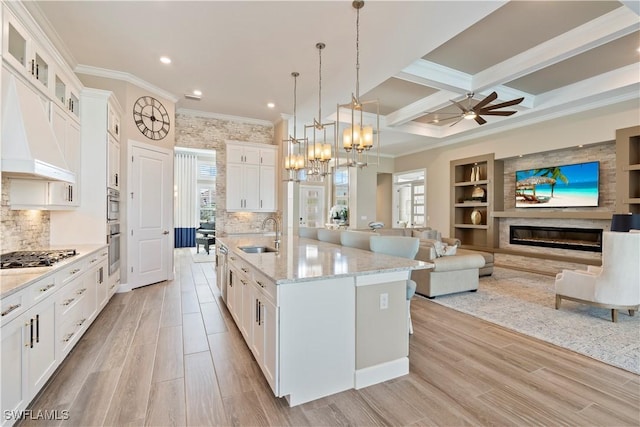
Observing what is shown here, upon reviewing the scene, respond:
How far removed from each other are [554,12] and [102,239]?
6088 mm

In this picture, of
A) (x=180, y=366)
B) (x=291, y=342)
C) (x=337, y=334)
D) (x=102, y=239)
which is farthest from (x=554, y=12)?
(x=102, y=239)

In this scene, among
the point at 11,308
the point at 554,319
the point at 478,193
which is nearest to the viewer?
the point at 11,308

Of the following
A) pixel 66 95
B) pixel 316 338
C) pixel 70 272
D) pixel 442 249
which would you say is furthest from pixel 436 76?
pixel 70 272

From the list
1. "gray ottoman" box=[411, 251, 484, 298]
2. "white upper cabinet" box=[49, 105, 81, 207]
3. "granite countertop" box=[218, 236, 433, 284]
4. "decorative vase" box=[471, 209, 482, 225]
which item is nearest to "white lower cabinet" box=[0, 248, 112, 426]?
"white upper cabinet" box=[49, 105, 81, 207]

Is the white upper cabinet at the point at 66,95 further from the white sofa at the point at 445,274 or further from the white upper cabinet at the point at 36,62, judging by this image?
the white sofa at the point at 445,274

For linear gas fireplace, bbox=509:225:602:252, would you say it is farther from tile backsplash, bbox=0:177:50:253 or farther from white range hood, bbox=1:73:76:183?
tile backsplash, bbox=0:177:50:253

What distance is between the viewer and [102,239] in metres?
3.77

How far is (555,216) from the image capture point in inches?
236

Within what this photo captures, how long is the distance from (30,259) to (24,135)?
3.20 feet

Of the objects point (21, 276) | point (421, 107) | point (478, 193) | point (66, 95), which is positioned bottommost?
point (21, 276)

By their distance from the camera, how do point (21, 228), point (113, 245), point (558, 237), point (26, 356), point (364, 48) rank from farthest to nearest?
point (558, 237) → point (113, 245) → point (364, 48) → point (21, 228) → point (26, 356)

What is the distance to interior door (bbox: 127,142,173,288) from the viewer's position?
471 centimetres

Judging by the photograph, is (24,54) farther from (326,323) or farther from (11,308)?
(326,323)

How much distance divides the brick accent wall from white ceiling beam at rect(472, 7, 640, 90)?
464 centimetres
